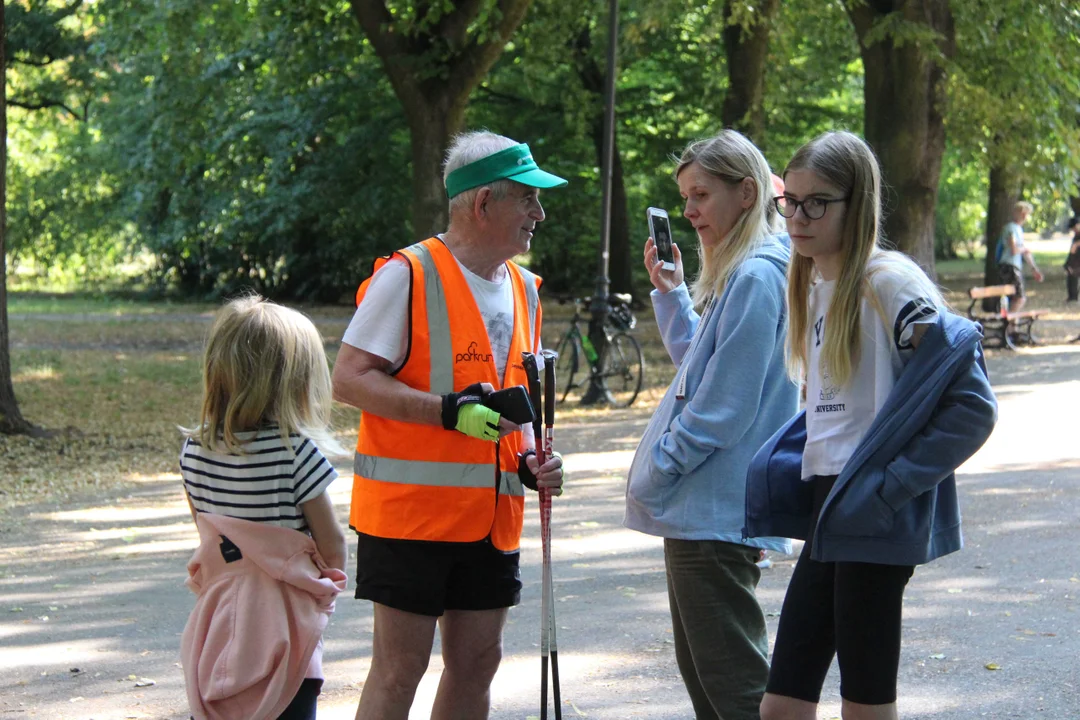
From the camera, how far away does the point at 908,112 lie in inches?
636

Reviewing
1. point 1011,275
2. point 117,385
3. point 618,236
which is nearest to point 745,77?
point 1011,275

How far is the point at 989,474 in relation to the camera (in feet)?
31.2

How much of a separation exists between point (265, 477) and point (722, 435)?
1.17 metres

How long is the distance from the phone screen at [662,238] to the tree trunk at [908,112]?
12441mm

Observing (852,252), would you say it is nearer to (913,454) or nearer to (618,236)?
(913,454)

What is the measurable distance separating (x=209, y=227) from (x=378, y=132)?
17.6 ft

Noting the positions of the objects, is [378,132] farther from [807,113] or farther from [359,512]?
[359,512]

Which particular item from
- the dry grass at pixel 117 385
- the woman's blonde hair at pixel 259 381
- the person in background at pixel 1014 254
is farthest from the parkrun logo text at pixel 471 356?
the person in background at pixel 1014 254

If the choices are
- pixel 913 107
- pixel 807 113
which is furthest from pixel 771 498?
pixel 807 113

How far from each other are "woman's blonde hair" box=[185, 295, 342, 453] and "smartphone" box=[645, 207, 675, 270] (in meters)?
1.22

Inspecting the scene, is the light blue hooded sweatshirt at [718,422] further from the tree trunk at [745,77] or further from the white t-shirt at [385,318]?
the tree trunk at [745,77]

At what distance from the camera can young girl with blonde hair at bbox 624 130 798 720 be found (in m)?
3.39

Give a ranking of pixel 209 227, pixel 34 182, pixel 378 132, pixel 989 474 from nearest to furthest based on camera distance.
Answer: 1. pixel 989 474
2. pixel 378 132
3. pixel 209 227
4. pixel 34 182

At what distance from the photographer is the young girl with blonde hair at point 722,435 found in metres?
3.39
